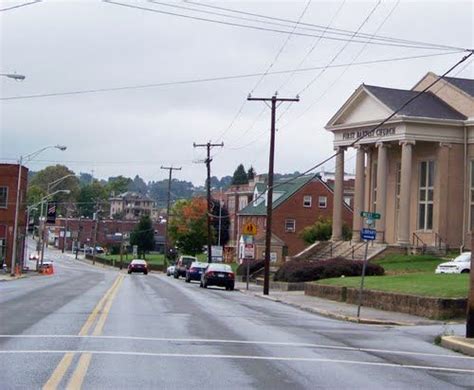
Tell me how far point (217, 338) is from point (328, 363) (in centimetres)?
369

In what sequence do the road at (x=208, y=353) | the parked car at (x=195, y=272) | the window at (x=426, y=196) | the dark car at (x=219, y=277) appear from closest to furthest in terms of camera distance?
the road at (x=208, y=353)
the dark car at (x=219, y=277)
the window at (x=426, y=196)
the parked car at (x=195, y=272)

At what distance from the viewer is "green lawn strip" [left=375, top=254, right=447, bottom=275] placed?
151ft

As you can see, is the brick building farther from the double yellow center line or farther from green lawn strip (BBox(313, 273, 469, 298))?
the double yellow center line

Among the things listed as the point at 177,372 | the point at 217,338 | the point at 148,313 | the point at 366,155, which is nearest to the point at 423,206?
the point at 366,155

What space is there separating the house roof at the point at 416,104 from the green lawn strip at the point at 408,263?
28.8 feet

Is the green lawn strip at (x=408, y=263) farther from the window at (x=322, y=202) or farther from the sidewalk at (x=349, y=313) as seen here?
the window at (x=322, y=202)

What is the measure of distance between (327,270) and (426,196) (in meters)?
12.5

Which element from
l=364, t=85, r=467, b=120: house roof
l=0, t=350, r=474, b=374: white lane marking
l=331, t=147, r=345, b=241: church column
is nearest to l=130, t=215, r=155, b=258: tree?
l=331, t=147, r=345, b=241: church column

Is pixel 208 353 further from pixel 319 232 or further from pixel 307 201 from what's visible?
pixel 307 201

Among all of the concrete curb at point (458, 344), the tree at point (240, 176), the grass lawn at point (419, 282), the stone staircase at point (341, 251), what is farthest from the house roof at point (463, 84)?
the tree at point (240, 176)

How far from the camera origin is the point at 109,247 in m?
167

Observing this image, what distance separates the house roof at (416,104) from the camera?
5269 cm

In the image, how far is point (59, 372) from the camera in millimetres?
11234

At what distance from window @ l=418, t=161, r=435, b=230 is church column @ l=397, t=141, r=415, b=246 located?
2.14 metres
